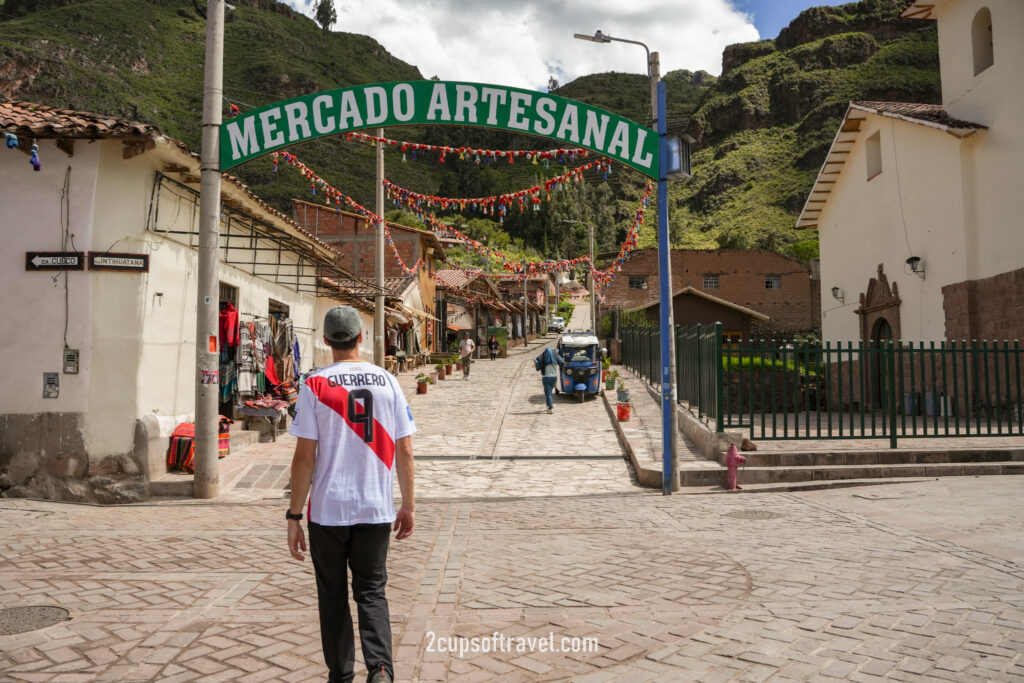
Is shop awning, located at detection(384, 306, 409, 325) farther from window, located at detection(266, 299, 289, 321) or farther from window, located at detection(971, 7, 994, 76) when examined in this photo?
window, located at detection(971, 7, 994, 76)

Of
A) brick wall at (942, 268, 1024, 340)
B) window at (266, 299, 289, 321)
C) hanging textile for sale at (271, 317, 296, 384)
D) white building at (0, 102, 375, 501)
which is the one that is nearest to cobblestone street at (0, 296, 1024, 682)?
white building at (0, 102, 375, 501)

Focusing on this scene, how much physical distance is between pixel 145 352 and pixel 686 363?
9656 millimetres

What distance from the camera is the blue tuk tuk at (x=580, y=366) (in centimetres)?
2054

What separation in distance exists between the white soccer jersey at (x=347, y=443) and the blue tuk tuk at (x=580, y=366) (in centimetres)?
1730

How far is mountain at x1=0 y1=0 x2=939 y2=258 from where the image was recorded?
251 feet

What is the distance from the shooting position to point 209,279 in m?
9.44

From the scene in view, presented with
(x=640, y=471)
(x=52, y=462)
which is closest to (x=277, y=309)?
(x=52, y=462)

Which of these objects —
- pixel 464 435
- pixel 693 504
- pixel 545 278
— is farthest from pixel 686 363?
pixel 545 278

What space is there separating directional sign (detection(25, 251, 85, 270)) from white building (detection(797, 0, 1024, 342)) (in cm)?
1591

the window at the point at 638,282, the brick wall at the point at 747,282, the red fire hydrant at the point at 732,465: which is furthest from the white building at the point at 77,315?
the window at the point at 638,282

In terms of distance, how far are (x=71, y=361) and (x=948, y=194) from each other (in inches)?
668

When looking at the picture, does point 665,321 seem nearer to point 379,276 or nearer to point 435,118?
point 435,118

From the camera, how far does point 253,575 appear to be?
222 inches

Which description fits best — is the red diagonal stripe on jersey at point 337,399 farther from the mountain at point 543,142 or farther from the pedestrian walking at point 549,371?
the mountain at point 543,142
